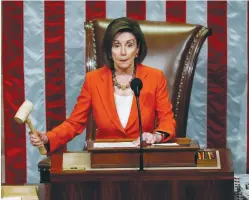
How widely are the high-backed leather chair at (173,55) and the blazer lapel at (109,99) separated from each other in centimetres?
50

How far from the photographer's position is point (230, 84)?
389 centimetres

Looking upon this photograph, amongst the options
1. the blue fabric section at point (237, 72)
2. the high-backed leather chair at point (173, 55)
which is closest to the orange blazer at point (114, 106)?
the high-backed leather chair at point (173, 55)

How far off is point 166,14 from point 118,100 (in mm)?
1169

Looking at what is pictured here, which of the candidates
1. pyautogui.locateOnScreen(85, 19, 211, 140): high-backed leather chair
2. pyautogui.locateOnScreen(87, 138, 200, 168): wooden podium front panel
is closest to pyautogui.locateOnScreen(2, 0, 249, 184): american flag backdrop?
pyautogui.locateOnScreen(85, 19, 211, 140): high-backed leather chair

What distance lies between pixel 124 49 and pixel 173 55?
67 centimetres

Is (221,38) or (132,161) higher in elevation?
(221,38)

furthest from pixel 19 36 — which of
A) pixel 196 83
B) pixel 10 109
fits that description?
pixel 196 83

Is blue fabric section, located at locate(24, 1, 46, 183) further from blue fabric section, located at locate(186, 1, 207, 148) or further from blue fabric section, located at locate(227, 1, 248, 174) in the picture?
blue fabric section, located at locate(227, 1, 248, 174)

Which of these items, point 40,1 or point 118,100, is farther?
A: point 40,1

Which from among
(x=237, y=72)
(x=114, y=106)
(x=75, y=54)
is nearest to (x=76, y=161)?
(x=114, y=106)

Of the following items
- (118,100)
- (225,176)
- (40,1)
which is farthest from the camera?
(40,1)

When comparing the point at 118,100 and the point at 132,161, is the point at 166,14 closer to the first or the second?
the point at 118,100

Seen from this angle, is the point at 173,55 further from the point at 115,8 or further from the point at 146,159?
the point at 146,159

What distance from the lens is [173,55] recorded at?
11.0ft
